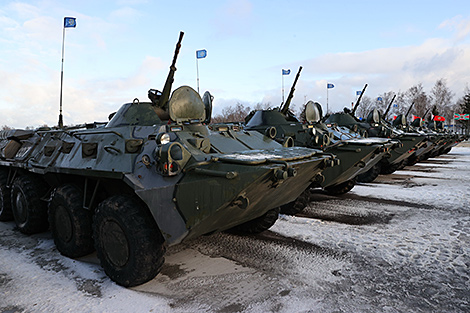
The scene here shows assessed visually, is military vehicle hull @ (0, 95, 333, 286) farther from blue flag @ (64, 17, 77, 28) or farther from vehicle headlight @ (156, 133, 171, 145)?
blue flag @ (64, 17, 77, 28)

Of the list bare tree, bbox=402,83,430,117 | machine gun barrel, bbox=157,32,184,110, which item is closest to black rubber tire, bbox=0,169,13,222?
machine gun barrel, bbox=157,32,184,110

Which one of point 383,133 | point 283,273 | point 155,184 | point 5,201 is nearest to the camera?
point 155,184

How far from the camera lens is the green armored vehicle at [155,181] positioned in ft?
11.6

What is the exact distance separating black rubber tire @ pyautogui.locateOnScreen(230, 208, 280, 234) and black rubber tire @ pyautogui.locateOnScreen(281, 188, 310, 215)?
119 cm

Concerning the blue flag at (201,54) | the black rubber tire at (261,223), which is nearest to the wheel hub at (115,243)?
the black rubber tire at (261,223)

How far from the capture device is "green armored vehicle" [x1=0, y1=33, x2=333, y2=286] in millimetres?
3545

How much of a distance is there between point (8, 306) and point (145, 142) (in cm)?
199

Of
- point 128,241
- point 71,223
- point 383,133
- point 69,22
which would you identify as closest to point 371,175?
point 383,133

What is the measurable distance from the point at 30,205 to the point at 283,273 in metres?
3.90

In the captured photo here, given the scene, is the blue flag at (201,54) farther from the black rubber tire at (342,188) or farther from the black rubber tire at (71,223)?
the black rubber tire at (71,223)

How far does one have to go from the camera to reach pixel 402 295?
12.3 feet

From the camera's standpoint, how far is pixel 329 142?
8430 millimetres

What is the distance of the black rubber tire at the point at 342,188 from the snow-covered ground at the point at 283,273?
2.34 meters

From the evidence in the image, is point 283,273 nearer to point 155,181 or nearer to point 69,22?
point 155,181
